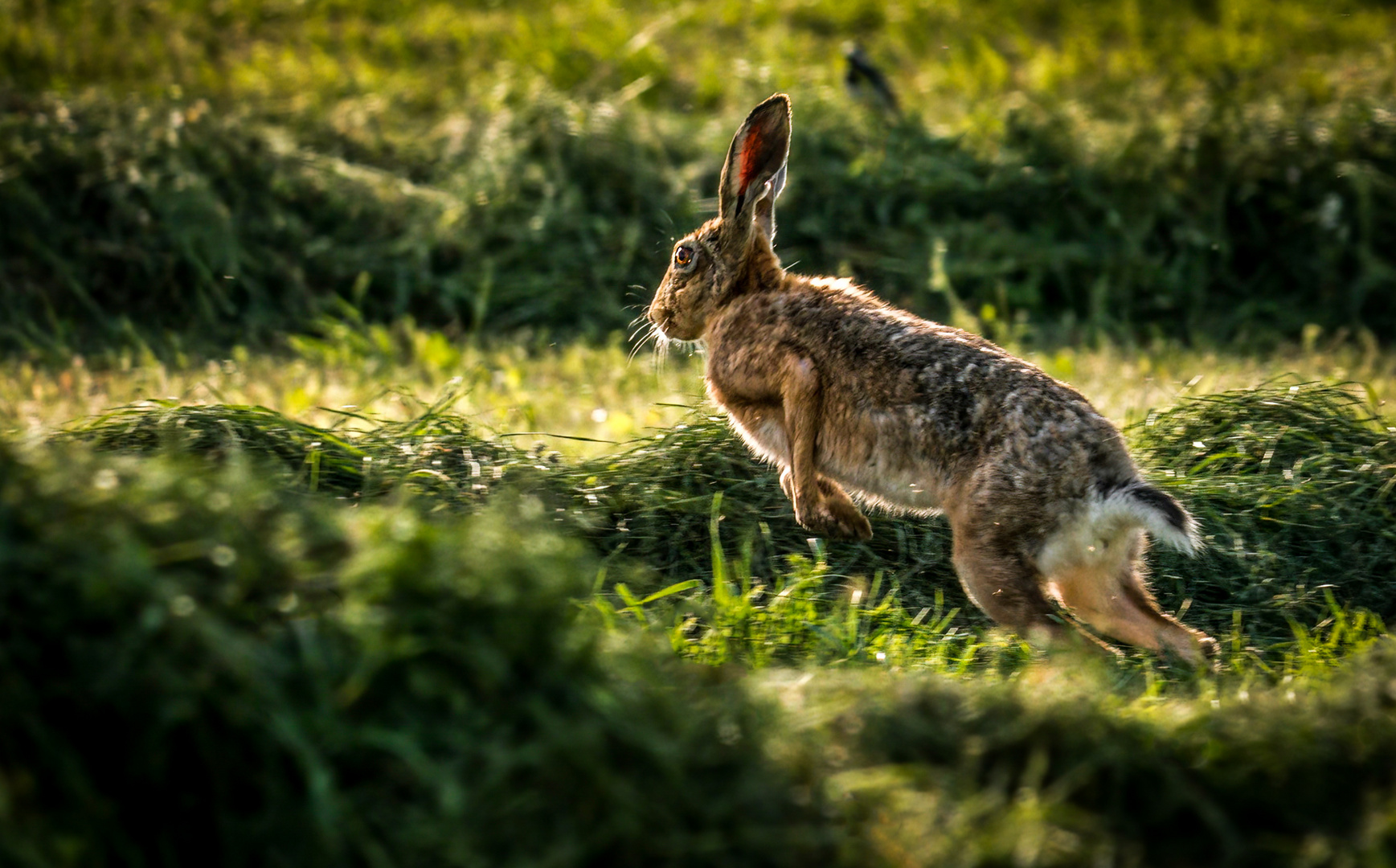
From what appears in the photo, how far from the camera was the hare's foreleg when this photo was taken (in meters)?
Result: 4.30

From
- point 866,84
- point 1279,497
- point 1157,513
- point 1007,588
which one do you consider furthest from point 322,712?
point 866,84

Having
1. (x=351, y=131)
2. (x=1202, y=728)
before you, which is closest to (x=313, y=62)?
(x=351, y=131)

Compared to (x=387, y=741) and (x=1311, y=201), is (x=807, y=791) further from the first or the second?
(x=1311, y=201)

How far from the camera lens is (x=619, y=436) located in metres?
5.33

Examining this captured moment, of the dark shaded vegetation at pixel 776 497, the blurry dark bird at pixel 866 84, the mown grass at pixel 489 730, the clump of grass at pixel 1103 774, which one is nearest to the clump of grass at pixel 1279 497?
the dark shaded vegetation at pixel 776 497

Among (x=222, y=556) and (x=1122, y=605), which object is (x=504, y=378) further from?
(x=222, y=556)

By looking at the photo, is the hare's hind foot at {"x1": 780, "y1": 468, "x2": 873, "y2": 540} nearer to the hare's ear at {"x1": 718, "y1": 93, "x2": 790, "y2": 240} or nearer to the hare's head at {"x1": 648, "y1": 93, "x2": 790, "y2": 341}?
the hare's head at {"x1": 648, "y1": 93, "x2": 790, "y2": 341}

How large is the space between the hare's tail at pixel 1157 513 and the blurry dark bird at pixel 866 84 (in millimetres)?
5670

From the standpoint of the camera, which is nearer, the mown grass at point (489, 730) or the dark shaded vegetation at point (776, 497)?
the mown grass at point (489, 730)

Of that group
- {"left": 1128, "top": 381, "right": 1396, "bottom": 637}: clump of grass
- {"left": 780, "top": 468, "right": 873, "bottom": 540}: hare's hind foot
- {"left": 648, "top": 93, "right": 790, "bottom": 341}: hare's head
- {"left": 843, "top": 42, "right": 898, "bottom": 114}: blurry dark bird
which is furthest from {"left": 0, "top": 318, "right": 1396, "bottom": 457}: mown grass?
{"left": 843, "top": 42, "right": 898, "bottom": 114}: blurry dark bird

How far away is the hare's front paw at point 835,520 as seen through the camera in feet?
14.2

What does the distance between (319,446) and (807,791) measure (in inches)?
101

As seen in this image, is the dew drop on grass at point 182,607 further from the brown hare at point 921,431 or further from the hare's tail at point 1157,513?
the hare's tail at point 1157,513

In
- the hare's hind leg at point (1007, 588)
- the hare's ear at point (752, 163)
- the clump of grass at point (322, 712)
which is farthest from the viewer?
the hare's ear at point (752, 163)
